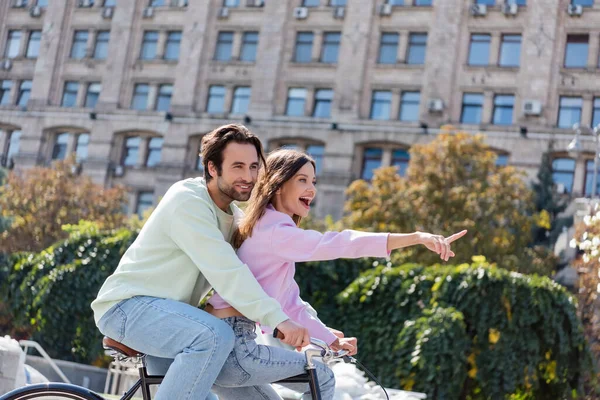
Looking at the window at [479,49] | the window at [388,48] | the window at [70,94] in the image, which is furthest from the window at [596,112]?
the window at [70,94]

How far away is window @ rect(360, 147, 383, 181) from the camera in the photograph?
40.8 meters

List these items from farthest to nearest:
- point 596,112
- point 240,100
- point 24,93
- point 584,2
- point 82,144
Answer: point 24,93, point 82,144, point 240,100, point 584,2, point 596,112

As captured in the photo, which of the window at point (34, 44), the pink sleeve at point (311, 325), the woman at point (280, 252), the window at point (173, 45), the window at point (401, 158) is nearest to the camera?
the woman at point (280, 252)

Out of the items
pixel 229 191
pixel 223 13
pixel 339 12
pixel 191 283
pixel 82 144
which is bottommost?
pixel 191 283

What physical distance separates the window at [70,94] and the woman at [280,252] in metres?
43.8

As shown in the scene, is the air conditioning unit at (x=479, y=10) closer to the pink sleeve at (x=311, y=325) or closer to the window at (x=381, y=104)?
the window at (x=381, y=104)

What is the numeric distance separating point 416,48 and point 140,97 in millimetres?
12907

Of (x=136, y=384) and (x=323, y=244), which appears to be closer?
(x=323, y=244)

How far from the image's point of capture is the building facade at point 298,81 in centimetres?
3881

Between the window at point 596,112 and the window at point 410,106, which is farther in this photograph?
the window at point 410,106

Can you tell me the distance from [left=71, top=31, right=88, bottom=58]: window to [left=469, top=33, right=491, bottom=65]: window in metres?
18.4

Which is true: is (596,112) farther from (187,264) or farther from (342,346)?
(187,264)

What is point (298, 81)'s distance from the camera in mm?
42438

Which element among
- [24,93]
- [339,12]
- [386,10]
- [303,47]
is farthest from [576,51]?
[24,93]
